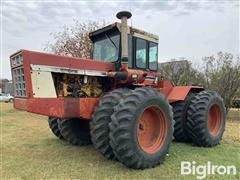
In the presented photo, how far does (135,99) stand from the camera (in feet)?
16.6

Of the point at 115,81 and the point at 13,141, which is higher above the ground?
the point at 115,81

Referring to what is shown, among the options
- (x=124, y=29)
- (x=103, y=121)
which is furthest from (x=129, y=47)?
(x=103, y=121)

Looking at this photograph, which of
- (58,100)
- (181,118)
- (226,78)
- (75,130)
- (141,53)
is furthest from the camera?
(226,78)

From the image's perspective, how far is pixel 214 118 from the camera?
7.82 metres

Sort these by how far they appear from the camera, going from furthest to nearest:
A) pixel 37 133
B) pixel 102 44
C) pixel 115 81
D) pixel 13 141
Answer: pixel 37 133 → pixel 13 141 → pixel 102 44 → pixel 115 81

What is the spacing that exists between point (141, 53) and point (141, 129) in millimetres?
2037

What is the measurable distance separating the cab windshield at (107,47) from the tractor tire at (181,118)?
2.18 meters

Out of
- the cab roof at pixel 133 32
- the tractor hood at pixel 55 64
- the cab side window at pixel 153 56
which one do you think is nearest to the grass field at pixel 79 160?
the tractor hood at pixel 55 64

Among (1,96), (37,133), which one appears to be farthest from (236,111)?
(1,96)

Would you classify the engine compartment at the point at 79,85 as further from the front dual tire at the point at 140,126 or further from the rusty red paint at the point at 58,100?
the front dual tire at the point at 140,126

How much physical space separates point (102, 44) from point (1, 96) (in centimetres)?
4342

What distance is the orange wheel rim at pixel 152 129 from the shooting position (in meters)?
5.52

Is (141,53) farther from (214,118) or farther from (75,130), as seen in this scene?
(214,118)

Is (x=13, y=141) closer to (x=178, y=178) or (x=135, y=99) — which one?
(x=135, y=99)
